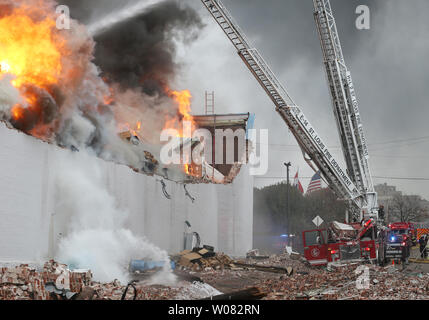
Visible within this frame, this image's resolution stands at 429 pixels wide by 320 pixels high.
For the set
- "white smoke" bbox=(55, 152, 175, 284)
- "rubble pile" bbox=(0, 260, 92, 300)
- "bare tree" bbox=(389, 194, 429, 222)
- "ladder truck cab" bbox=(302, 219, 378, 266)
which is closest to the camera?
"rubble pile" bbox=(0, 260, 92, 300)

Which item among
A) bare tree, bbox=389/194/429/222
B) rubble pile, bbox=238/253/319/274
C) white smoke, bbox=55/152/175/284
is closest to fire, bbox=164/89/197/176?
rubble pile, bbox=238/253/319/274

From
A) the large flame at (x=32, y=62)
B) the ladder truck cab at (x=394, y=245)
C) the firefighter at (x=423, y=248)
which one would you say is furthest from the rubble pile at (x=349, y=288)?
the large flame at (x=32, y=62)

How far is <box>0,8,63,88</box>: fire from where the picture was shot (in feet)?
49.6

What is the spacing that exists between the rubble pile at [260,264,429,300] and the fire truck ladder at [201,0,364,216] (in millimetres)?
9843

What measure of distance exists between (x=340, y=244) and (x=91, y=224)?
1139 centimetres

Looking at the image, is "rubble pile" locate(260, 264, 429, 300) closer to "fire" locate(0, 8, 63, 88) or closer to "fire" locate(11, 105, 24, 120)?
"fire" locate(11, 105, 24, 120)

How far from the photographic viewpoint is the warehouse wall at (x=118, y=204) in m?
12.3

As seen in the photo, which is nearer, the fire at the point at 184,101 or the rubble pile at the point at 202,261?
the rubble pile at the point at 202,261

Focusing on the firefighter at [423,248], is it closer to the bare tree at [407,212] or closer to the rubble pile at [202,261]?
the rubble pile at [202,261]

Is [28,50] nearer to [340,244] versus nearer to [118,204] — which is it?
[118,204]

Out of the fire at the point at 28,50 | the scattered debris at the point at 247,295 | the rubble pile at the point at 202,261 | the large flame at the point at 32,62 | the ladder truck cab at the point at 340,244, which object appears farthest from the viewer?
the ladder truck cab at the point at 340,244

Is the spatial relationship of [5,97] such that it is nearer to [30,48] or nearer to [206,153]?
[30,48]

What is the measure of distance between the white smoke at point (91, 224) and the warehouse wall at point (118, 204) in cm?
20
